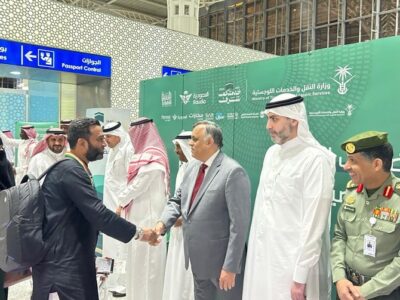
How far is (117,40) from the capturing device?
23.8ft

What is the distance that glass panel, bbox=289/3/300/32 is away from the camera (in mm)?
16094

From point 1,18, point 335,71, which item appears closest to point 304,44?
point 1,18

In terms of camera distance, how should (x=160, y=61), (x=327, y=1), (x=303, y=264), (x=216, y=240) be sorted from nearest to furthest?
1. (x=303, y=264)
2. (x=216, y=240)
3. (x=160, y=61)
4. (x=327, y=1)

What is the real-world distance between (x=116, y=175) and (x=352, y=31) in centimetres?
1204

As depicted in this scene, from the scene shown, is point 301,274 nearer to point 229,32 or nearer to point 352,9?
point 352,9

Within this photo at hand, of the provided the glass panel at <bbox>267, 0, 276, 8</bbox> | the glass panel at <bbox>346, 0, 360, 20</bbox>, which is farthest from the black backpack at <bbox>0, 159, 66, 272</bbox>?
the glass panel at <bbox>267, 0, 276, 8</bbox>

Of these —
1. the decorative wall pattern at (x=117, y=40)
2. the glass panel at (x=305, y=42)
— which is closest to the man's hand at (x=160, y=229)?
the decorative wall pattern at (x=117, y=40)

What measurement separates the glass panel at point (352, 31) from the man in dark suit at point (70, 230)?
1375 cm

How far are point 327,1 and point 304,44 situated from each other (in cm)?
166

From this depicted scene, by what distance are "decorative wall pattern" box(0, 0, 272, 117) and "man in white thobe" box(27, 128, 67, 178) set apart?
5.47 ft

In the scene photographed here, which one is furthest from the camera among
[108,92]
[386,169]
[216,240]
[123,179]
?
[108,92]

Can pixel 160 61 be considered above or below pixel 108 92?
above

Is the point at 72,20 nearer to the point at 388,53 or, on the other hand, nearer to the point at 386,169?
the point at 388,53

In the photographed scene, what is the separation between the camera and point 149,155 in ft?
12.6
